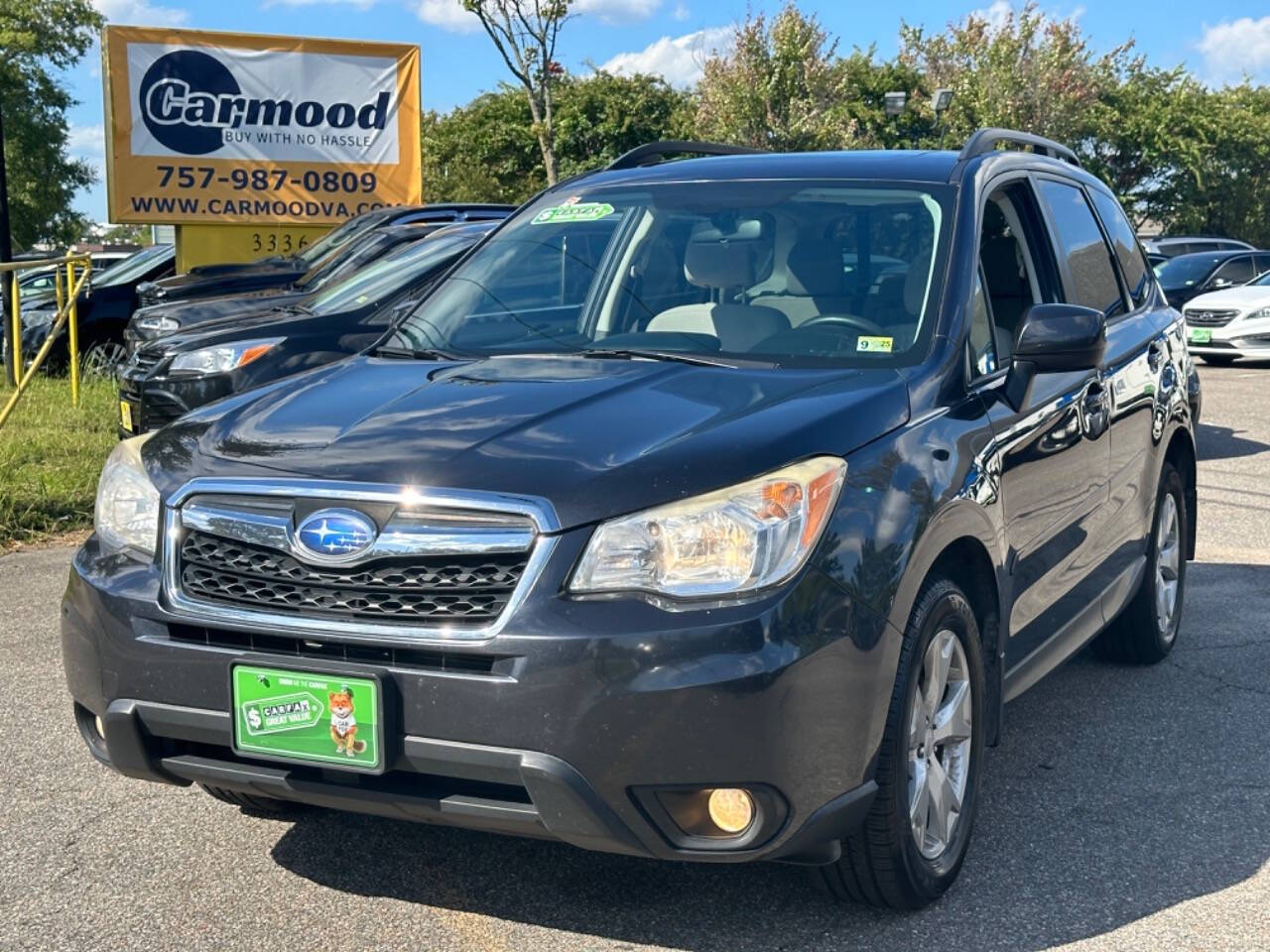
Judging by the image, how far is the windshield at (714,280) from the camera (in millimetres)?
4055

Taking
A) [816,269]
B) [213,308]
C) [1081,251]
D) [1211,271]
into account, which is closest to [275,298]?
[213,308]

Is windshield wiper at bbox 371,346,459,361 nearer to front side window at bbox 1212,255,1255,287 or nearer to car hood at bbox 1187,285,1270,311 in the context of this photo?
car hood at bbox 1187,285,1270,311

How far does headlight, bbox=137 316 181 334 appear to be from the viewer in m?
9.56

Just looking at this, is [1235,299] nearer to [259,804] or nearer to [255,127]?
[255,127]

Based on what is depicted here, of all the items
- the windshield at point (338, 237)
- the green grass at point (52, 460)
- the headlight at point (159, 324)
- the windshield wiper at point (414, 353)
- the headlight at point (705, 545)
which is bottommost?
the green grass at point (52, 460)

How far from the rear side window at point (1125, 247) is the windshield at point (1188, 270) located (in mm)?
15745

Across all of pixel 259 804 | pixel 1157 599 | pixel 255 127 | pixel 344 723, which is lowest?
pixel 259 804

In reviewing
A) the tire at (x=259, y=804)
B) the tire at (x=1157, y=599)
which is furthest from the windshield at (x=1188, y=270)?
the tire at (x=259, y=804)

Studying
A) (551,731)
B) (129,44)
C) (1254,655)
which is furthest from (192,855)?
(129,44)

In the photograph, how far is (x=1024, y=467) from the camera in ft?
13.2

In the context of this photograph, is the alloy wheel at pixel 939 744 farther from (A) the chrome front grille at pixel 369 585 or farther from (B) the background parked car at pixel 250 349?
(B) the background parked car at pixel 250 349

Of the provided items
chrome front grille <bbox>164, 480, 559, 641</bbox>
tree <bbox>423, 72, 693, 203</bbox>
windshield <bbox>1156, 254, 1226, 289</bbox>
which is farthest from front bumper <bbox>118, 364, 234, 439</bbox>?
tree <bbox>423, 72, 693, 203</bbox>

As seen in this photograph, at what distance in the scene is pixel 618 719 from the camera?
9.52 ft

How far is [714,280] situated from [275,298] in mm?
6527
